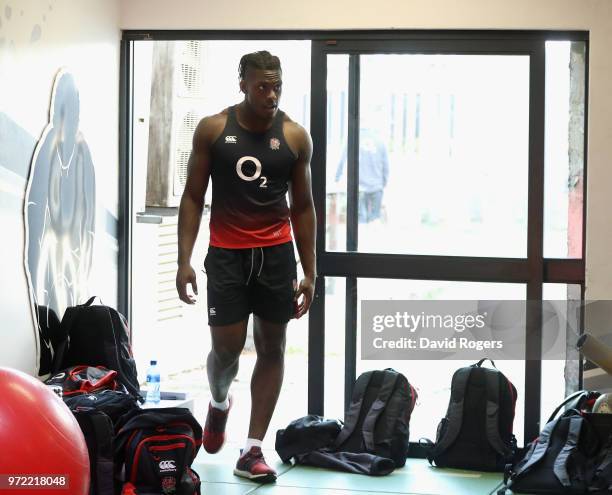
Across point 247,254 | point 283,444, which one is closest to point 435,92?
point 247,254

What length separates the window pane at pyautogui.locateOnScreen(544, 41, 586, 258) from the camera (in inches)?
179

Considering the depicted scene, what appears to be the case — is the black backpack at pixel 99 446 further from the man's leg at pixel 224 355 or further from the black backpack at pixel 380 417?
the black backpack at pixel 380 417

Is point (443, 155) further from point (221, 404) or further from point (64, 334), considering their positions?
point (64, 334)

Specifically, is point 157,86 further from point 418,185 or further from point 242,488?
point 242,488

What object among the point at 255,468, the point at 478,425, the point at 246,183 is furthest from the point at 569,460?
the point at 246,183

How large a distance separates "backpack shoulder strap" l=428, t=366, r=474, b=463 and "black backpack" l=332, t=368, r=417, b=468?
0.14m

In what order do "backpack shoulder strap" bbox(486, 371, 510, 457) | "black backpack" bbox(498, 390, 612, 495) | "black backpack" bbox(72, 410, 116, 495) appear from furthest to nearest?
1. "backpack shoulder strap" bbox(486, 371, 510, 457)
2. "black backpack" bbox(498, 390, 612, 495)
3. "black backpack" bbox(72, 410, 116, 495)

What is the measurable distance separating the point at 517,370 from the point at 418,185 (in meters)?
0.90

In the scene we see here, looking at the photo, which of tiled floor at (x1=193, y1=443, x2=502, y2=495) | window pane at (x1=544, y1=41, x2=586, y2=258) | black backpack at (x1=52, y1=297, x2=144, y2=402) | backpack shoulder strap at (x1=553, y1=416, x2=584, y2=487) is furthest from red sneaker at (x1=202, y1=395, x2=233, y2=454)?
window pane at (x1=544, y1=41, x2=586, y2=258)

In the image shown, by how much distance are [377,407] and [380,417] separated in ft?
0.14

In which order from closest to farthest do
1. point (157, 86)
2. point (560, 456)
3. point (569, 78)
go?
point (560, 456)
point (569, 78)
point (157, 86)

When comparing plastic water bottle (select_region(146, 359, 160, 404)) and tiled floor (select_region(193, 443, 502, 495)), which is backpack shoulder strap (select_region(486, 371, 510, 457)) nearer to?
tiled floor (select_region(193, 443, 502, 495))

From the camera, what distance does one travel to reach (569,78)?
4555 mm

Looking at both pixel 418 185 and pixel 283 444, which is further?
pixel 418 185
